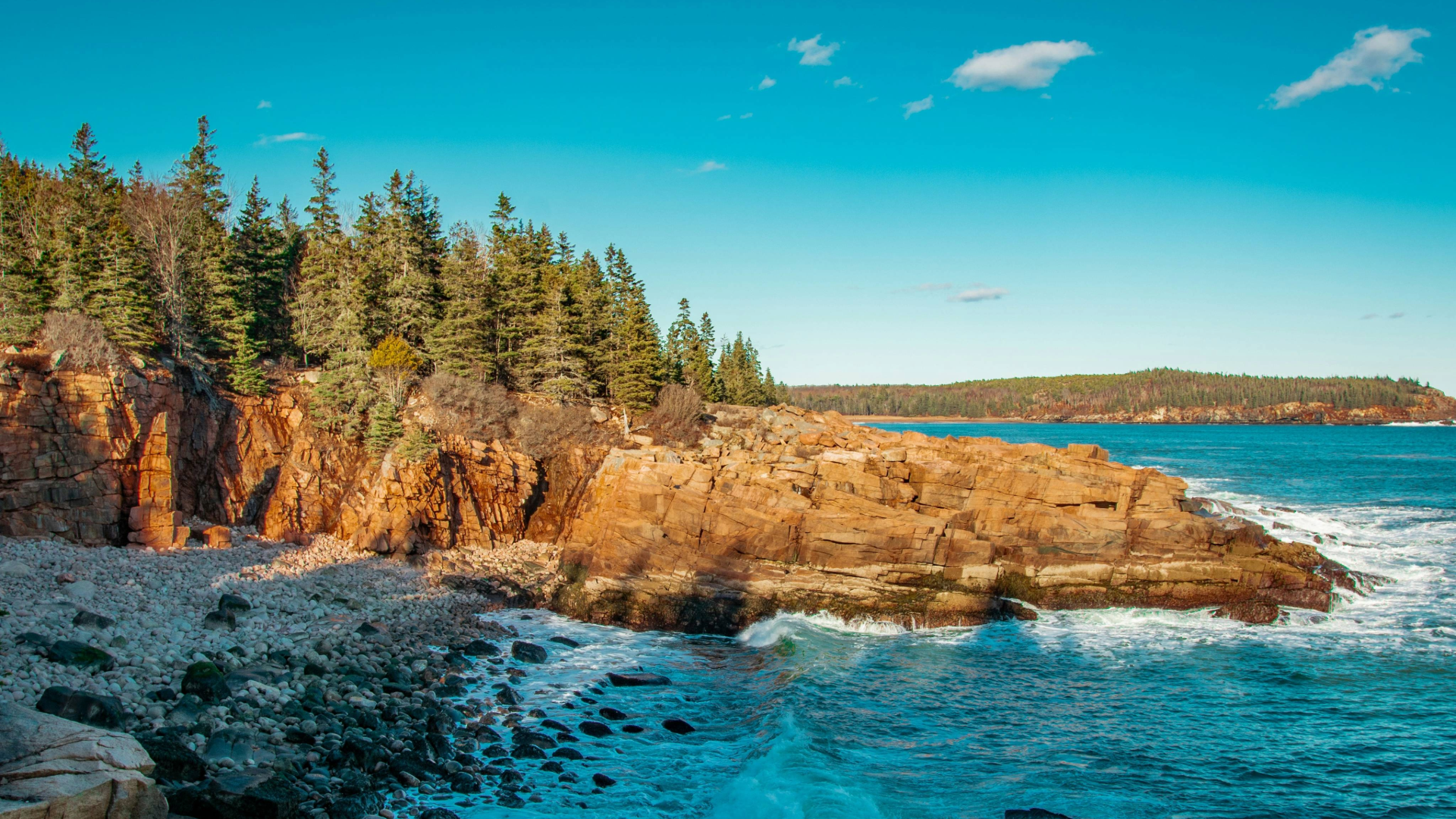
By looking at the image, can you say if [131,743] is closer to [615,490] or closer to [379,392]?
[615,490]

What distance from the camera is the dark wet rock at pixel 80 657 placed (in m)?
13.1

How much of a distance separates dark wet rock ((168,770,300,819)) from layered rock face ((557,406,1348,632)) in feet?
40.6

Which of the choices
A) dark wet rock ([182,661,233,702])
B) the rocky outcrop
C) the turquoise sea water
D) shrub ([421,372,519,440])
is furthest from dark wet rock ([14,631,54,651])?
the rocky outcrop

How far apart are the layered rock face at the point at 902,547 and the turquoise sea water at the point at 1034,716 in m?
1.04

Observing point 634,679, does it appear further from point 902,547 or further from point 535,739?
point 902,547

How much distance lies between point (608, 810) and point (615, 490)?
15.4 m

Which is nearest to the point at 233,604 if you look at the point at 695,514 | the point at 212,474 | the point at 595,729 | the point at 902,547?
the point at 595,729

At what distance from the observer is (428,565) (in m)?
24.9

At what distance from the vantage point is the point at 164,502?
2302 centimetres

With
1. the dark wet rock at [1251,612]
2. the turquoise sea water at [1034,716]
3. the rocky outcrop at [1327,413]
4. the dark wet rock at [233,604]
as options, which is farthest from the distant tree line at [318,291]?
the rocky outcrop at [1327,413]

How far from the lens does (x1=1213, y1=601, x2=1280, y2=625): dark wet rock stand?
22.5 metres

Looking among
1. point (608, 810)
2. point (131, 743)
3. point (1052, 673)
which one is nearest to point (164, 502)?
point (131, 743)

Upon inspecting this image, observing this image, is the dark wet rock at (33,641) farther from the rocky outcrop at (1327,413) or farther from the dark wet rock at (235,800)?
the rocky outcrop at (1327,413)

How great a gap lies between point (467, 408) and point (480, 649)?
16.3 meters
